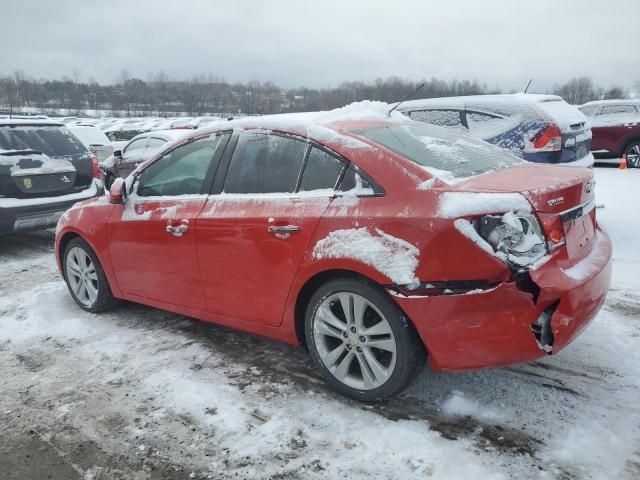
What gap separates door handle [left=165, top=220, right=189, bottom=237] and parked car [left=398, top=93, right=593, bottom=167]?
4.14 m

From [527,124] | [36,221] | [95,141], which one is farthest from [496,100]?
[95,141]

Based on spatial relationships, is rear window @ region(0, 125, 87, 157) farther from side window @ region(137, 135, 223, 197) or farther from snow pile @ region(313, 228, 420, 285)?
snow pile @ region(313, 228, 420, 285)

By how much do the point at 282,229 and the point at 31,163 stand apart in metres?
4.93

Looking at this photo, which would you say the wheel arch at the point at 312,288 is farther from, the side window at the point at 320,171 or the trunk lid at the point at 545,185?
the trunk lid at the point at 545,185

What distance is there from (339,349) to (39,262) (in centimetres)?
478

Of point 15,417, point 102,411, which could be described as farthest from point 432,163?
point 15,417

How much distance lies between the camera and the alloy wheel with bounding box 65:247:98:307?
4516 millimetres

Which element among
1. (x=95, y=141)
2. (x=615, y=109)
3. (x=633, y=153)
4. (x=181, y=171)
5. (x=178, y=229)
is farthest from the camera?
(x=95, y=141)

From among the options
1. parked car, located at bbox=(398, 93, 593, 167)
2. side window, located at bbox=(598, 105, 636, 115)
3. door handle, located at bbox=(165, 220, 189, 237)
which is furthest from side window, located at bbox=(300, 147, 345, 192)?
side window, located at bbox=(598, 105, 636, 115)

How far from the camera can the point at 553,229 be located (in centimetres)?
256

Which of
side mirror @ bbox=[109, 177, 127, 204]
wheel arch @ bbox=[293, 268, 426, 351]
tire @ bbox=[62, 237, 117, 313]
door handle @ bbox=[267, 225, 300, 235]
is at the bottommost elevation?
tire @ bbox=[62, 237, 117, 313]

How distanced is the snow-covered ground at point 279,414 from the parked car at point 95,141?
12.7 meters

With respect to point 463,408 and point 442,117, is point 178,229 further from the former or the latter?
point 442,117

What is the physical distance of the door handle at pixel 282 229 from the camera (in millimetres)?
2986
